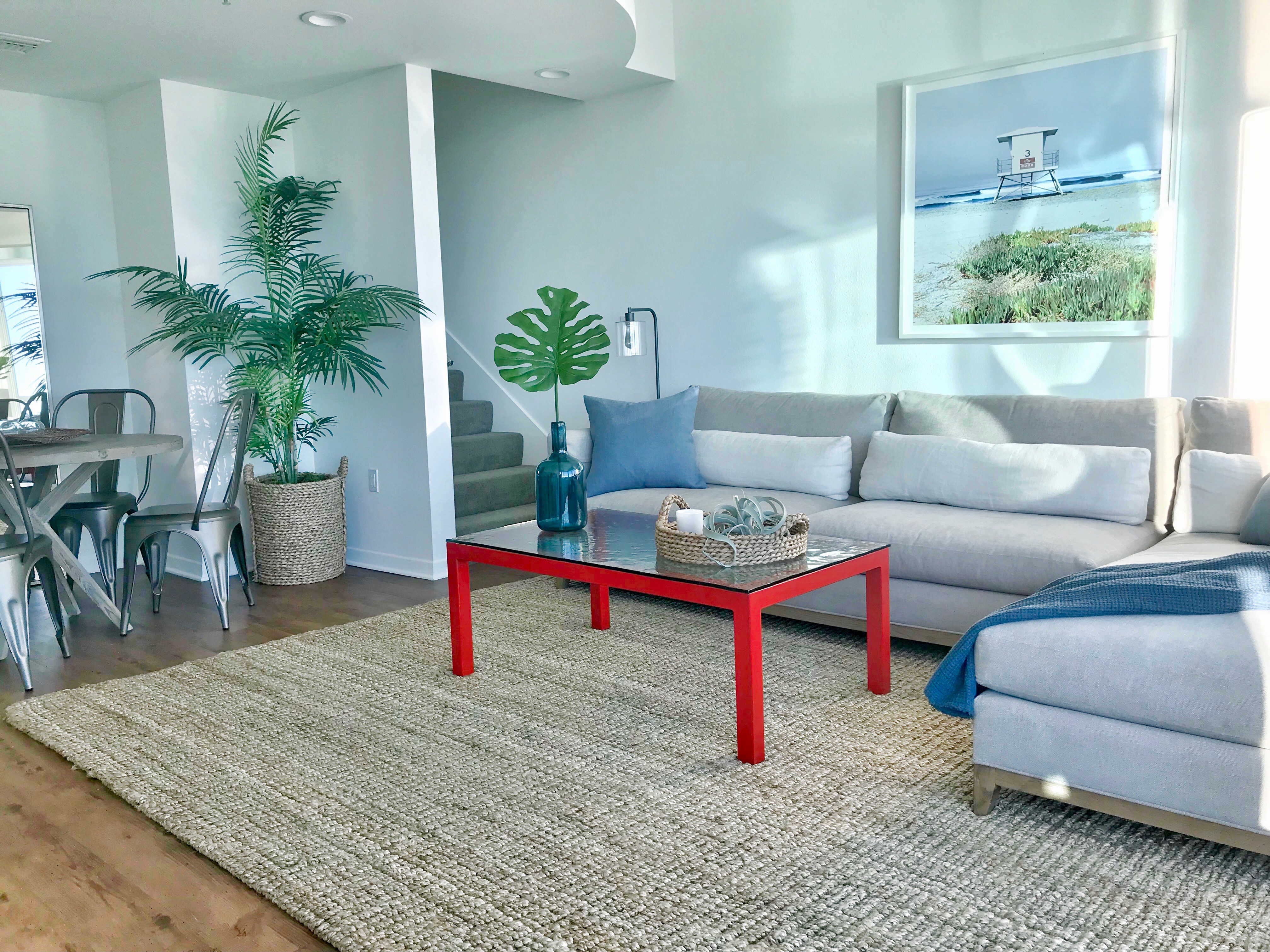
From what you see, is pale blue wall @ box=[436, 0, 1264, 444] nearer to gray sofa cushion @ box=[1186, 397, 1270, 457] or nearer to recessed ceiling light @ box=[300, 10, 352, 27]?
gray sofa cushion @ box=[1186, 397, 1270, 457]

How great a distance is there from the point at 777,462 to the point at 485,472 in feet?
6.88

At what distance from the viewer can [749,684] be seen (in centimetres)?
245

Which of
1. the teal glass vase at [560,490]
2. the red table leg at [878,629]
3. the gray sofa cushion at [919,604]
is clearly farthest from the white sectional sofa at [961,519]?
the teal glass vase at [560,490]

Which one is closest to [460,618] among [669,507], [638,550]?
[638,550]

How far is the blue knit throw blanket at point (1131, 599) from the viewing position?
6.67ft

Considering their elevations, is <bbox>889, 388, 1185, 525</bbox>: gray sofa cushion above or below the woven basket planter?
above

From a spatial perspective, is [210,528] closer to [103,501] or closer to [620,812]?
[103,501]

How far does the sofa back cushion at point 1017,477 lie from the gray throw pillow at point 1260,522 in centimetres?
36

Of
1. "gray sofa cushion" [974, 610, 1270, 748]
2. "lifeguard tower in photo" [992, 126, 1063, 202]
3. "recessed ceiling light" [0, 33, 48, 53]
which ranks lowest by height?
"gray sofa cushion" [974, 610, 1270, 748]

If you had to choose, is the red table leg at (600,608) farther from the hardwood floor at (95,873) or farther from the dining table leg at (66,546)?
the dining table leg at (66,546)

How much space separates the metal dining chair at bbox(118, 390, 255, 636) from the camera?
12.8ft

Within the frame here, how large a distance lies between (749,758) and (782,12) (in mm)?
3402

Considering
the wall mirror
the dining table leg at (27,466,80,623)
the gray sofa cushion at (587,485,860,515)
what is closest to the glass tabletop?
the gray sofa cushion at (587,485,860,515)

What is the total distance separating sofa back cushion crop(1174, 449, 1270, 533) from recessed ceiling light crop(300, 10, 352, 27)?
133 inches
